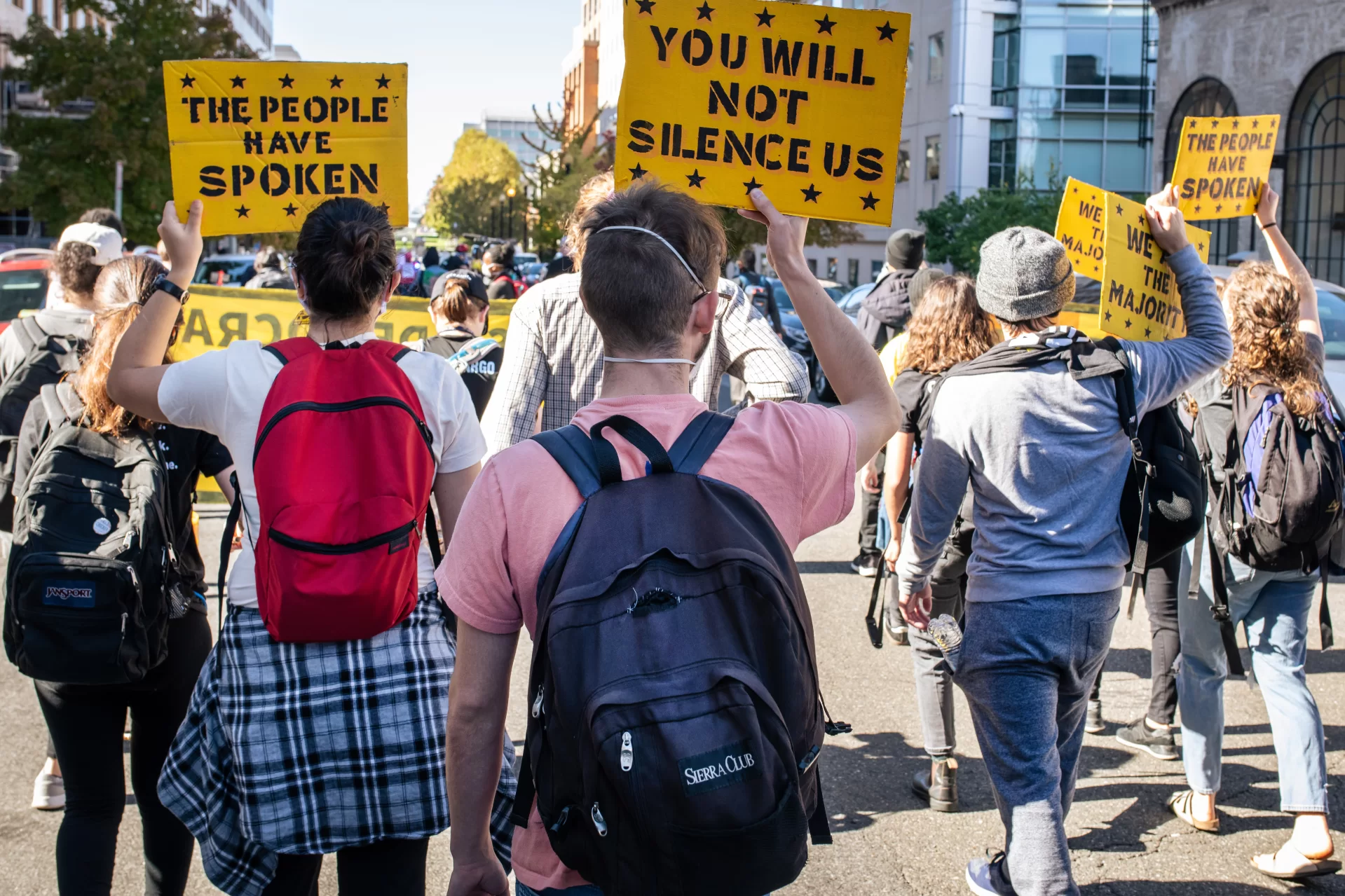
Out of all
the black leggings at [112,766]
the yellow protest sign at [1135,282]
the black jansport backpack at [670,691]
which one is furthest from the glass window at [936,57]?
the black jansport backpack at [670,691]

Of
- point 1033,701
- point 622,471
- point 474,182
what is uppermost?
point 474,182

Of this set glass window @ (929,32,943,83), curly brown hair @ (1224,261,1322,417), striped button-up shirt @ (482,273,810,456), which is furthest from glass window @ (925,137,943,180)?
striped button-up shirt @ (482,273,810,456)

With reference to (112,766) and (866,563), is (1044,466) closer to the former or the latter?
(112,766)

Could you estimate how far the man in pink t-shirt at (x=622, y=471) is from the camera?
81.4 inches

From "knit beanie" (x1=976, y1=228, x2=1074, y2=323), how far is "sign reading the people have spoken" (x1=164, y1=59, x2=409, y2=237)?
181cm

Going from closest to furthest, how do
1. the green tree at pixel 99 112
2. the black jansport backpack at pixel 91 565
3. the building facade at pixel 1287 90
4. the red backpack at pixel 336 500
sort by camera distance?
the red backpack at pixel 336 500
the black jansport backpack at pixel 91 565
the building facade at pixel 1287 90
the green tree at pixel 99 112

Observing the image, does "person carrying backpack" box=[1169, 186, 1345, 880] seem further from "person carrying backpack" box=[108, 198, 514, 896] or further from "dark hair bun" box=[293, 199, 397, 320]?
"dark hair bun" box=[293, 199, 397, 320]

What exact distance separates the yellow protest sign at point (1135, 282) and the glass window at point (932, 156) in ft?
137

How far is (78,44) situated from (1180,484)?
119 feet

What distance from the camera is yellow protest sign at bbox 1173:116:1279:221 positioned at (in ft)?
16.7

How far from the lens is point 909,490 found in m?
5.25

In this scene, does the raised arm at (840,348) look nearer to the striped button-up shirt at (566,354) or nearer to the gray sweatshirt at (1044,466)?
the gray sweatshirt at (1044,466)

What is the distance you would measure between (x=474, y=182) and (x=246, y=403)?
3685 inches

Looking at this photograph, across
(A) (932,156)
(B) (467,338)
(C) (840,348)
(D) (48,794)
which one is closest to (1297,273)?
(C) (840,348)
